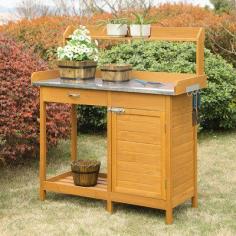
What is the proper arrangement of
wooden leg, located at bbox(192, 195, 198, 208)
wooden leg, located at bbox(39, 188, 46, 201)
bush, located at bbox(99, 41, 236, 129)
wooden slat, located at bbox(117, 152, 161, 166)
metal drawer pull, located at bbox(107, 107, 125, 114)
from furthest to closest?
bush, located at bbox(99, 41, 236, 129), wooden leg, located at bbox(39, 188, 46, 201), wooden leg, located at bbox(192, 195, 198, 208), metal drawer pull, located at bbox(107, 107, 125, 114), wooden slat, located at bbox(117, 152, 161, 166)

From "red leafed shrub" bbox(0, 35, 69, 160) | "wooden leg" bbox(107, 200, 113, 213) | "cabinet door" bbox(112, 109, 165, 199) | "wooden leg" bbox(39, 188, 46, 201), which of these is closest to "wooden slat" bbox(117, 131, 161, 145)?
"cabinet door" bbox(112, 109, 165, 199)

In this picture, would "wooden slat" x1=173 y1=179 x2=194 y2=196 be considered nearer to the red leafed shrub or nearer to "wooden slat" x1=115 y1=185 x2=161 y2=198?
"wooden slat" x1=115 y1=185 x2=161 y2=198

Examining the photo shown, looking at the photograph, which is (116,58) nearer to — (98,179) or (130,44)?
(130,44)

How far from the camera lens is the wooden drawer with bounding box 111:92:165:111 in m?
5.89

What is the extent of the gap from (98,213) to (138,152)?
695mm

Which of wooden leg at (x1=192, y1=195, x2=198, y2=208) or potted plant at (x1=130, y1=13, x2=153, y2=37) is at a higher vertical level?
potted plant at (x1=130, y1=13, x2=153, y2=37)

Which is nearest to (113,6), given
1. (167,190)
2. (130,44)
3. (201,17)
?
(201,17)

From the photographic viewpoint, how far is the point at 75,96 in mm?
6355

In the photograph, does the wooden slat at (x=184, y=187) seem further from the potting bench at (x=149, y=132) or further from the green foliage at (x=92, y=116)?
the green foliage at (x=92, y=116)

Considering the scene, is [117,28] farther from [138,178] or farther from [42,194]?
[42,194]

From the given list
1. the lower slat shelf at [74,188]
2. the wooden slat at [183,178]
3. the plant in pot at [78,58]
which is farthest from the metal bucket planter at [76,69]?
the wooden slat at [183,178]

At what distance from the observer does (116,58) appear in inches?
380

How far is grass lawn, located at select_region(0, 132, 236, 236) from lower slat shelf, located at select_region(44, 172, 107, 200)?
12 centimetres

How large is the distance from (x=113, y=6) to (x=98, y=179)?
9.68m
